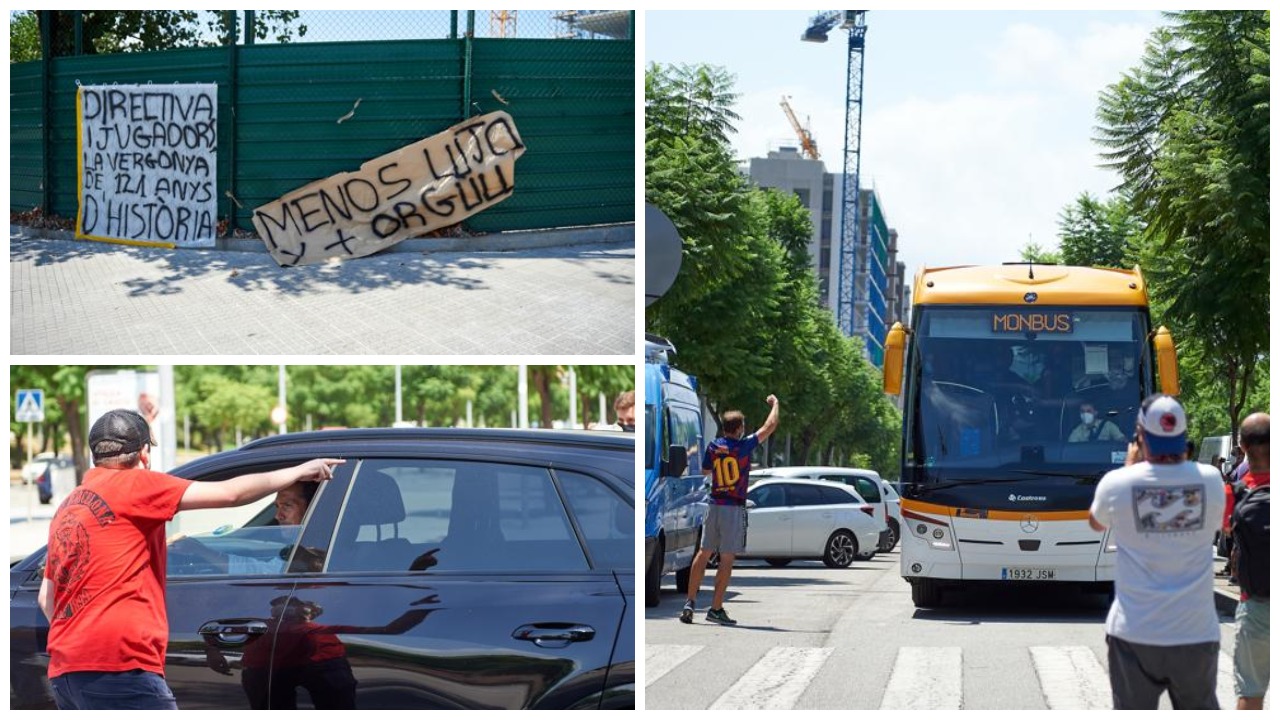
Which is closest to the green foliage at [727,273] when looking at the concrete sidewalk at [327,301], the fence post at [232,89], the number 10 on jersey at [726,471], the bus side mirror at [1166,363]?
the fence post at [232,89]

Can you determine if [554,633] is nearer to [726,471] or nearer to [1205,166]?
[726,471]

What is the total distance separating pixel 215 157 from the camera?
15.5 metres

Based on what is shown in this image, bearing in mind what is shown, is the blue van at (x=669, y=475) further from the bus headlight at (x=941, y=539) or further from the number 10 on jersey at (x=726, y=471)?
the bus headlight at (x=941, y=539)

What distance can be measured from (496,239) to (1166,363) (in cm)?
624

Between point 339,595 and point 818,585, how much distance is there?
529 inches

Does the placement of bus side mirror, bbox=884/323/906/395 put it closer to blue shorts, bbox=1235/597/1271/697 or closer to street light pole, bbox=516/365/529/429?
street light pole, bbox=516/365/529/429

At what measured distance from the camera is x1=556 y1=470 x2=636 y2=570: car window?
4.93 meters

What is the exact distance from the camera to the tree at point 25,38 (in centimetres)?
1457

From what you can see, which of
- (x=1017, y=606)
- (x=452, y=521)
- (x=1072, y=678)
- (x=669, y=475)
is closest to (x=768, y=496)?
(x=1017, y=606)

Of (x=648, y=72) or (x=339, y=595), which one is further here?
(x=648, y=72)

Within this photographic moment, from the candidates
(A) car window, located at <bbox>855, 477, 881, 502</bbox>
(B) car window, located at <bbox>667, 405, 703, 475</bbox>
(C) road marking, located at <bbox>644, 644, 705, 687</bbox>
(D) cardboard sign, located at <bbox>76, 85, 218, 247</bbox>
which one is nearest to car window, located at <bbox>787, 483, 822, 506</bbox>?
(A) car window, located at <bbox>855, 477, 881, 502</bbox>

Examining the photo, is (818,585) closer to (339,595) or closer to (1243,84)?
(1243,84)

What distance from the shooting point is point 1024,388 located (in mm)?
12906
